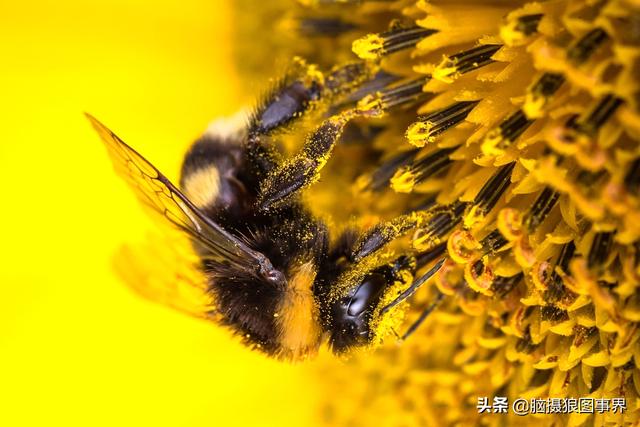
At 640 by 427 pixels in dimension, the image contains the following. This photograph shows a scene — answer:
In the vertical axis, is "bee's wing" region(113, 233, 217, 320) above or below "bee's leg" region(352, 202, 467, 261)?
above

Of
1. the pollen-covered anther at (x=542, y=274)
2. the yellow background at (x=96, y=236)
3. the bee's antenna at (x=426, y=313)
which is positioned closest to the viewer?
the pollen-covered anther at (x=542, y=274)

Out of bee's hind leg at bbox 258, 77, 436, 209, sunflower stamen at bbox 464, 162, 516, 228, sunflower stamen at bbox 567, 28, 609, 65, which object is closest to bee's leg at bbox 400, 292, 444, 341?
sunflower stamen at bbox 464, 162, 516, 228

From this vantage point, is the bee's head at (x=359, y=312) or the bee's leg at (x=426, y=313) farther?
the bee's leg at (x=426, y=313)

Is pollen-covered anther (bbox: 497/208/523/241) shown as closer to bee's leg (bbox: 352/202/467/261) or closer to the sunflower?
the sunflower

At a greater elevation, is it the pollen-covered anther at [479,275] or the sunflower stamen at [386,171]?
the sunflower stamen at [386,171]

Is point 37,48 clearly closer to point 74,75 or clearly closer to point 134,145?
point 74,75

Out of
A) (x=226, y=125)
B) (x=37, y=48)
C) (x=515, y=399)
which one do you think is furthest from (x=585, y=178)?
(x=37, y=48)

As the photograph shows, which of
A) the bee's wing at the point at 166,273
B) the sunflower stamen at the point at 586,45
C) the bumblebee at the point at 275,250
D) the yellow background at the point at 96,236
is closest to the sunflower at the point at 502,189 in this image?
the sunflower stamen at the point at 586,45

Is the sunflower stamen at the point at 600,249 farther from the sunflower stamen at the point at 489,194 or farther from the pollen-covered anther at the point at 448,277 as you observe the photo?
the pollen-covered anther at the point at 448,277

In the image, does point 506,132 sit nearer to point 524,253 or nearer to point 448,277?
point 524,253
